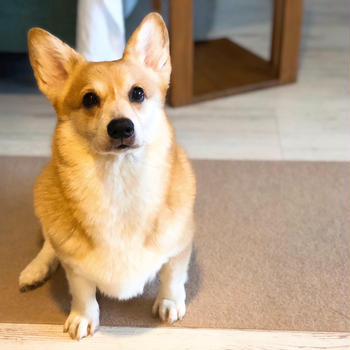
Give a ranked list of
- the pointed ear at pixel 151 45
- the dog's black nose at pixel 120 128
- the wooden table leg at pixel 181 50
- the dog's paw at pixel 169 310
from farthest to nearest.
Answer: the wooden table leg at pixel 181 50 → the dog's paw at pixel 169 310 → the pointed ear at pixel 151 45 → the dog's black nose at pixel 120 128

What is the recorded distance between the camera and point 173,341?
42.3 inches

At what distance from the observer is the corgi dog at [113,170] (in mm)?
922

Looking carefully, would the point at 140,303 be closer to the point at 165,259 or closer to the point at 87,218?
the point at 165,259

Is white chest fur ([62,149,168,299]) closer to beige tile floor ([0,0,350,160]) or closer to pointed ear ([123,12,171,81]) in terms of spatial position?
pointed ear ([123,12,171,81])

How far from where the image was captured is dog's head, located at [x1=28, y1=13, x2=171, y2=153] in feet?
2.92

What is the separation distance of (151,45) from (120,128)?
0.24 meters

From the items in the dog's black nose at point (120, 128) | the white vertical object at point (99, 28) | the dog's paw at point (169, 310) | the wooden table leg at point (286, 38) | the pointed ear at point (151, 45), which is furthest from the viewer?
the wooden table leg at point (286, 38)

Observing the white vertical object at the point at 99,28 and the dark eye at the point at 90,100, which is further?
the white vertical object at the point at 99,28

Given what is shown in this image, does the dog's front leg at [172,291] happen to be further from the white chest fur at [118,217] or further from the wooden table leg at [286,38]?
the wooden table leg at [286,38]

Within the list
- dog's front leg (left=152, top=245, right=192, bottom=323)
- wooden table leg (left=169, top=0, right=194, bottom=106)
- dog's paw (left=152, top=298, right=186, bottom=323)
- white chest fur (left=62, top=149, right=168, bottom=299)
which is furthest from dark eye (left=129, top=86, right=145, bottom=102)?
wooden table leg (left=169, top=0, right=194, bottom=106)

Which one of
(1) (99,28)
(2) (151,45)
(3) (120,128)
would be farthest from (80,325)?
(1) (99,28)

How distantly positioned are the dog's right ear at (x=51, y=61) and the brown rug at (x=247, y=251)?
1.71 ft

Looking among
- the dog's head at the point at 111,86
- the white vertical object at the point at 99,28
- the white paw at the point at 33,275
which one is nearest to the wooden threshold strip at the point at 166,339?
the white paw at the point at 33,275

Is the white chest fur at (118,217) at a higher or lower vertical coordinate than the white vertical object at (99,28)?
lower
